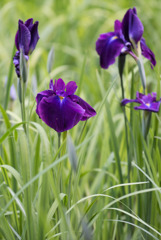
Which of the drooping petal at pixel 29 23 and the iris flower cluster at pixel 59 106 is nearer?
the iris flower cluster at pixel 59 106

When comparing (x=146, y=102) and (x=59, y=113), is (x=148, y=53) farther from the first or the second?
(x=59, y=113)

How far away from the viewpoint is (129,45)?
95cm

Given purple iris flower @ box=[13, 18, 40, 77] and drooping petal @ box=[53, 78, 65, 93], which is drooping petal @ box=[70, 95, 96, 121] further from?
purple iris flower @ box=[13, 18, 40, 77]

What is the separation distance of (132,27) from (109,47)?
99 millimetres

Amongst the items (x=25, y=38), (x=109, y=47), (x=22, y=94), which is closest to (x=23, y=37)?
(x=25, y=38)

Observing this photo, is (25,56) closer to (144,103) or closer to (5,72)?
(144,103)

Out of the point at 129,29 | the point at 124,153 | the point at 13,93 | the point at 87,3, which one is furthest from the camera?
the point at 87,3

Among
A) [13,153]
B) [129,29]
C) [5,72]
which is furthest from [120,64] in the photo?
[5,72]

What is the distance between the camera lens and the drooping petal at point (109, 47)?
3.25ft

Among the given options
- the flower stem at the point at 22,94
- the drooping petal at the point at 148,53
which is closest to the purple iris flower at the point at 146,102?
the drooping petal at the point at 148,53

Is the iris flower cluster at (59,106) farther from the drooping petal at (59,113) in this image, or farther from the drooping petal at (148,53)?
the drooping petal at (148,53)

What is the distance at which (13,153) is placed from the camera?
965 millimetres

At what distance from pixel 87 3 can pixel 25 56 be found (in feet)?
7.55

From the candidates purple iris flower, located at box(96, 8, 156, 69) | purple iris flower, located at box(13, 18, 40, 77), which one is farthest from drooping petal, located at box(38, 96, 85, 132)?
purple iris flower, located at box(96, 8, 156, 69)
